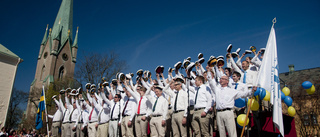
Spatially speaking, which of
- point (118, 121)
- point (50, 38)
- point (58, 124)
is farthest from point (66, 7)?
point (118, 121)

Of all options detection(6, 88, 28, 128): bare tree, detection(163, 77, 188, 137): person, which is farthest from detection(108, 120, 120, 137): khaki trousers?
detection(6, 88, 28, 128): bare tree

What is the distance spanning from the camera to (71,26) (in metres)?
57.3

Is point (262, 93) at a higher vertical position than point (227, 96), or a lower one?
higher

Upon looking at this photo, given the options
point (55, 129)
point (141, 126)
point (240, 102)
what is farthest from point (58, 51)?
point (240, 102)

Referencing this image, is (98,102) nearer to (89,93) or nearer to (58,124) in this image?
(89,93)

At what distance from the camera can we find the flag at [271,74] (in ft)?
17.9

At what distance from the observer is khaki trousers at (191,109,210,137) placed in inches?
233

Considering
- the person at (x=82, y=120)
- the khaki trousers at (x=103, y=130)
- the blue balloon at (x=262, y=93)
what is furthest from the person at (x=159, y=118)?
the person at (x=82, y=120)

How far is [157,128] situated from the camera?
6.88m

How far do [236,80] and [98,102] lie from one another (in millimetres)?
5989

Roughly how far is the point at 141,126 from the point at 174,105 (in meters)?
1.53

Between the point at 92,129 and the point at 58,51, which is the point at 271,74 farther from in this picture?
the point at 58,51

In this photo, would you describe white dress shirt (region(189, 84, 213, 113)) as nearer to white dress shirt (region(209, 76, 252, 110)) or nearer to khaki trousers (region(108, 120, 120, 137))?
white dress shirt (region(209, 76, 252, 110))

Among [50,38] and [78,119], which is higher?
[50,38]
